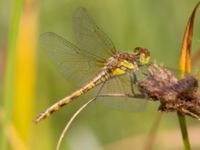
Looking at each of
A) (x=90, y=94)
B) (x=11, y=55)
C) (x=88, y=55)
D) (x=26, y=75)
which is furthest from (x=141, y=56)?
(x=90, y=94)

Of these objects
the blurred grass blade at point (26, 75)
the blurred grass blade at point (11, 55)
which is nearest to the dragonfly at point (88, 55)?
the blurred grass blade at point (26, 75)

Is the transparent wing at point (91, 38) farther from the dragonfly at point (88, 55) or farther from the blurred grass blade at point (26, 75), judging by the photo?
the blurred grass blade at point (26, 75)

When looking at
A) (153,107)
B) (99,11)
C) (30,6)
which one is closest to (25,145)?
(30,6)

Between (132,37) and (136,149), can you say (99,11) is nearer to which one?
(132,37)

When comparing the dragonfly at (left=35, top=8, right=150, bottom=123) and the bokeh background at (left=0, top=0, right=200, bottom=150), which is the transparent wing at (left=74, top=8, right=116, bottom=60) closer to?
the dragonfly at (left=35, top=8, right=150, bottom=123)

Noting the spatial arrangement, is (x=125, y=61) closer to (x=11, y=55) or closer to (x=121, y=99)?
(x=121, y=99)
